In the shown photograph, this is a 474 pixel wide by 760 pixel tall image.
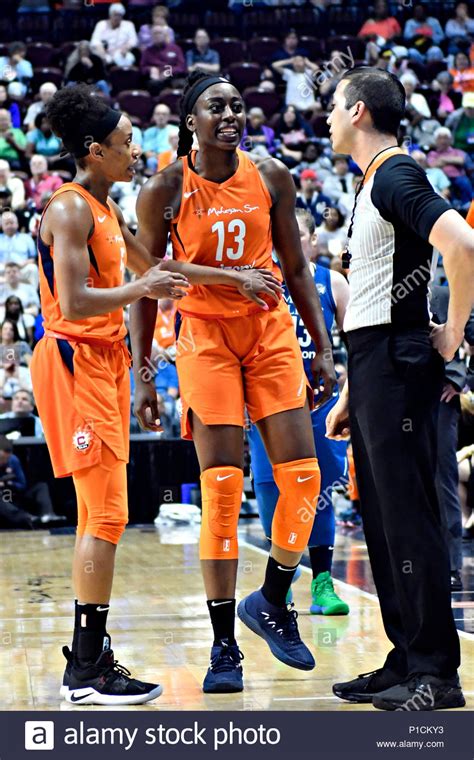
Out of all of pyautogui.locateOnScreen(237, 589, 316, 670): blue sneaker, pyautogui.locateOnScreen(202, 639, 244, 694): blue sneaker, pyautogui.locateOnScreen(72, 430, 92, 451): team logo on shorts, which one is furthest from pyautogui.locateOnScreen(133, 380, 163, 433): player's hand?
pyautogui.locateOnScreen(202, 639, 244, 694): blue sneaker

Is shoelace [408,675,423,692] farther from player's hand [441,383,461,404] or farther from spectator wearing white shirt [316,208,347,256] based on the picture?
spectator wearing white shirt [316,208,347,256]

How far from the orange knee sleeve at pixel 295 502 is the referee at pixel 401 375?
476 mm

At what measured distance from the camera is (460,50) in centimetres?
1706

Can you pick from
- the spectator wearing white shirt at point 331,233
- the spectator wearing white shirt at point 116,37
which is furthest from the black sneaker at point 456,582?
the spectator wearing white shirt at point 116,37

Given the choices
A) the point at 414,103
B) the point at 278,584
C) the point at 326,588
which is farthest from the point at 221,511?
the point at 414,103

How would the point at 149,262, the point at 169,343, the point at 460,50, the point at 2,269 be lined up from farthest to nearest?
the point at 460,50 < the point at 2,269 < the point at 169,343 < the point at 149,262

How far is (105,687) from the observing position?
371 cm

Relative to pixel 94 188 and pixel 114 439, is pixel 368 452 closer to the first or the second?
pixel 114 439

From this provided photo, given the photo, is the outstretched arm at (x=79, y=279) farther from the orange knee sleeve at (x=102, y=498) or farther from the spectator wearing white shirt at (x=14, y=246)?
the spectator wearing white shirt at (x=14, y=246)

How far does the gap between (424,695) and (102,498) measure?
1.20 metres

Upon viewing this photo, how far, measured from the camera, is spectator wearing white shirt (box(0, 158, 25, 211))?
12.8 m

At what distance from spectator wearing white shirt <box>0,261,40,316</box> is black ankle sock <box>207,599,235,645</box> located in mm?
7865

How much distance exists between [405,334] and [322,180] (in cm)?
1111

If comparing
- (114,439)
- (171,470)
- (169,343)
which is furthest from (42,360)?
(169,343)
